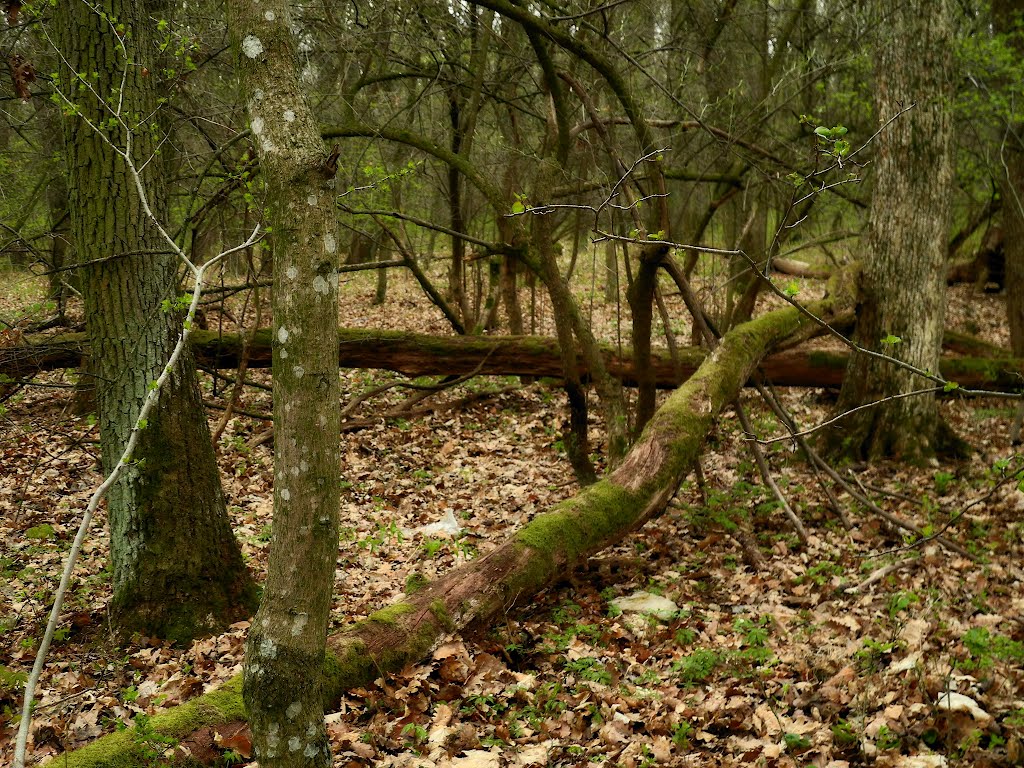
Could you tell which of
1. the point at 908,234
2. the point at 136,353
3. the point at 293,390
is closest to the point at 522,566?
the point at 293,390

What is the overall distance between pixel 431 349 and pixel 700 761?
23.9ft

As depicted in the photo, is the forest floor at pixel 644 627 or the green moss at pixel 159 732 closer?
the green moss at pixel 159 732

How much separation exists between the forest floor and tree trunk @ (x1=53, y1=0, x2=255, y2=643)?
1.13 feet

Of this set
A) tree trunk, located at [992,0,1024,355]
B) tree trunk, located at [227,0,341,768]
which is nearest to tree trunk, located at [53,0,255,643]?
tree trunk, located at [227,0,341,768]

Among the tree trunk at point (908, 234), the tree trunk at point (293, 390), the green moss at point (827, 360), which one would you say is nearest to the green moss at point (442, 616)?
the tree trunk at point (293, 390)

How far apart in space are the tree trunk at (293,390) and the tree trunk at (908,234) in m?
6.16

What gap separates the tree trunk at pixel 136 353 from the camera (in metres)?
4.65

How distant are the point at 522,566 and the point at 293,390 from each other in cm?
265

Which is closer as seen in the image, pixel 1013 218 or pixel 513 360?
pixel 513 360

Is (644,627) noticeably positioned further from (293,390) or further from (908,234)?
(908,234)

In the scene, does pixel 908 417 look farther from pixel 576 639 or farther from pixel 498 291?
pixel 498 291

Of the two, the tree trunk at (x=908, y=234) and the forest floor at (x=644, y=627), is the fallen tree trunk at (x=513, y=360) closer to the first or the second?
the forest floor at (x=644, y=627)

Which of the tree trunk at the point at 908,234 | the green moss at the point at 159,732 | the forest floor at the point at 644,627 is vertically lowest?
the forest floor at the point at 644,627

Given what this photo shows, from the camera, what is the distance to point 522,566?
16.0 ft
